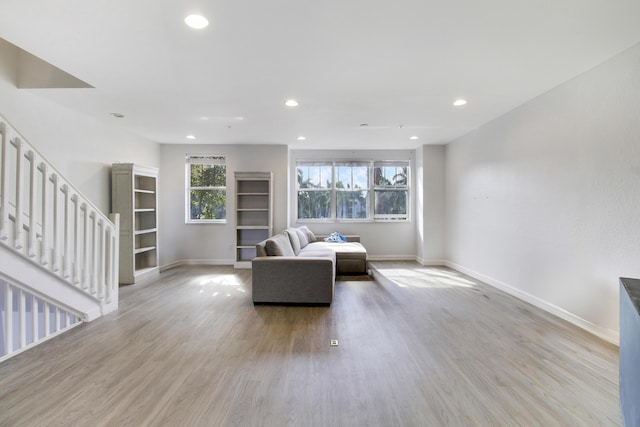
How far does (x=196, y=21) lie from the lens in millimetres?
2148

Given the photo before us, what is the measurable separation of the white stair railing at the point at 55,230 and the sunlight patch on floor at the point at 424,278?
398 centimetres

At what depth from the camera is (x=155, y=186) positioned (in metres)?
5.66

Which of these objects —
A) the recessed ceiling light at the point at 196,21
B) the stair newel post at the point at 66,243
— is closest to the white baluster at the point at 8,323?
the stair newel post at the point at 66,243

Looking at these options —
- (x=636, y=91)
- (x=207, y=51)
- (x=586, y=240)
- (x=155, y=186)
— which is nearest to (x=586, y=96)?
(x=636, y=91)

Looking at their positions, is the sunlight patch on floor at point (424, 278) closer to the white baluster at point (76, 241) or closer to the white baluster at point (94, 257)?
the white baluster at point (94, 257)

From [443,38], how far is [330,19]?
2.99 ft

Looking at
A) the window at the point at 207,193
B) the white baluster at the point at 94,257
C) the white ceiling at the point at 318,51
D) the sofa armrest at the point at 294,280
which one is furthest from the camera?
the window at the point at 207,193

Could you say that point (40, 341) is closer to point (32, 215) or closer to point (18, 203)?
point (32, 215)

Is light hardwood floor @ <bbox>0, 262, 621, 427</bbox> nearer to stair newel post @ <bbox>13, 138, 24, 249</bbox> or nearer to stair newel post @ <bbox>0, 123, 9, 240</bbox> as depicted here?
stair newel post @ <bbox>13, 138, 24, 249</bbox>

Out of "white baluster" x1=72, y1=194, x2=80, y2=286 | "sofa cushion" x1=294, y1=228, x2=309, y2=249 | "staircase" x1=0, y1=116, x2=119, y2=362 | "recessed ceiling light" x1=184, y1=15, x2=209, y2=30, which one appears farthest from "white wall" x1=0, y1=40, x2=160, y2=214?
"sofa cushion" x1=294, y1=228, x2=309, y2=249

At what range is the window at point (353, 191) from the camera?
7.04 metres

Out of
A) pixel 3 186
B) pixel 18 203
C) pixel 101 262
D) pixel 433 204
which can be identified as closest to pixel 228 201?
pixel 101 262

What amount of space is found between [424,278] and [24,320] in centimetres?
504

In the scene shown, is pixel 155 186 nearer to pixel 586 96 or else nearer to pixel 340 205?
pixel 340 205
